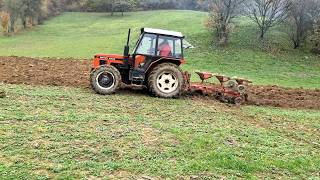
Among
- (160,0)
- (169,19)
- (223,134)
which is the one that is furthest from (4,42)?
(223,134)

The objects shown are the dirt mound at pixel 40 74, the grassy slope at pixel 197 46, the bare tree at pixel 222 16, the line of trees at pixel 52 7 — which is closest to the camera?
the dirt mound at pixel 40 74

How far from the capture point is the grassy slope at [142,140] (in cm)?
847

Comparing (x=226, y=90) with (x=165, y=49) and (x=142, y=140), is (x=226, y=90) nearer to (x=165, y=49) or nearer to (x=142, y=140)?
(x=165, y=49)

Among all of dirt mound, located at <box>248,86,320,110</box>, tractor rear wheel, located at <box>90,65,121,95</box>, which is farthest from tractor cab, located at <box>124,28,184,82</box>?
dirt mound, located at <box>248,86,320,110</box>

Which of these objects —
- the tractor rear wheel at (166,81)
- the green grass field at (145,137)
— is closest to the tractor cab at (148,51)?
the tractor rear wheel at (166,81)

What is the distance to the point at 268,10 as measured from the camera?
41.9 meters

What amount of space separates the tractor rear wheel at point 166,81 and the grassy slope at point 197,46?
9991mm

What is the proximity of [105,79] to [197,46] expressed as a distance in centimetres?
2425

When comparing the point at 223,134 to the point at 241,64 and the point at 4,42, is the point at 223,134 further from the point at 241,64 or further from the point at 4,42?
the point at 4,42

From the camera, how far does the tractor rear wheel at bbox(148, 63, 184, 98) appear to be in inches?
631

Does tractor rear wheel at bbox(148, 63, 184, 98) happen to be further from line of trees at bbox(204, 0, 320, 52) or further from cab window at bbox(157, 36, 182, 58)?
line of trees at bbox(204, 0, 320, 52)

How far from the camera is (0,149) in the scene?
8758 millimetres

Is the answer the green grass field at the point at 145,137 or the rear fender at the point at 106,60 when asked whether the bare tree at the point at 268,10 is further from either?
the rear fender at the point at 106,60

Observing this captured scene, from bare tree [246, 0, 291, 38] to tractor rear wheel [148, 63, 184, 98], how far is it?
26264 mm
